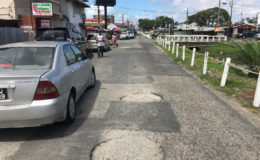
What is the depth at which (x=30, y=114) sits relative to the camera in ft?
11.3

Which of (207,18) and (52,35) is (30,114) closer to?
(52,35)

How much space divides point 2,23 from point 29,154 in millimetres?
14288

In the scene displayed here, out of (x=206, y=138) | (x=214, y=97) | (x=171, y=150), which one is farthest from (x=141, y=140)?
(x=214, y=97)

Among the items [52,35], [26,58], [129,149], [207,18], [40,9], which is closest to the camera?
[129,149]

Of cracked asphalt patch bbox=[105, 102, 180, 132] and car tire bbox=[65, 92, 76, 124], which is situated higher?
car tire bbox=[65, 92, 76, 124]

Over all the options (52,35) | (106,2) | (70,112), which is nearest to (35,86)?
(70,112)

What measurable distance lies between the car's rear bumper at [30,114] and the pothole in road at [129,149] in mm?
954

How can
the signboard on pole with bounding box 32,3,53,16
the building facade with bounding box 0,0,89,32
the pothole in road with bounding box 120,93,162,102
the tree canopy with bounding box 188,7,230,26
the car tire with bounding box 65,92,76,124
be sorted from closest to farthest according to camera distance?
1. the car tire with bounding box 65,92,76,124
2. the pothole in road with bounding box 120,93,162,102
3. the signboard on pole with bounding box 32,3,53,16
4. the building facade with bounding box 0,0,89,32
5. the tree canopy with bounding box 188,7,230,26

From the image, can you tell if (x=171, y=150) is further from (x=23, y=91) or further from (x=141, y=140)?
(x=23, y=91)

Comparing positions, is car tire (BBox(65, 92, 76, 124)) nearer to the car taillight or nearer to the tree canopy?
the car taillight

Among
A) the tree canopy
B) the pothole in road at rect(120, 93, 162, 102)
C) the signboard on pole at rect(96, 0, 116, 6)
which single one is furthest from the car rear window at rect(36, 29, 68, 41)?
the tree canopy

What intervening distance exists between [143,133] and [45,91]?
6.00 ft

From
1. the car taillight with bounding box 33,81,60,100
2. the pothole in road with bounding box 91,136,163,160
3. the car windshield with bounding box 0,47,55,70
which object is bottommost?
the pothole in road with bounding box 91,136,163,160

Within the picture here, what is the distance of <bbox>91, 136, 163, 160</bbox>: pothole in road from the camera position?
10.6 feet
